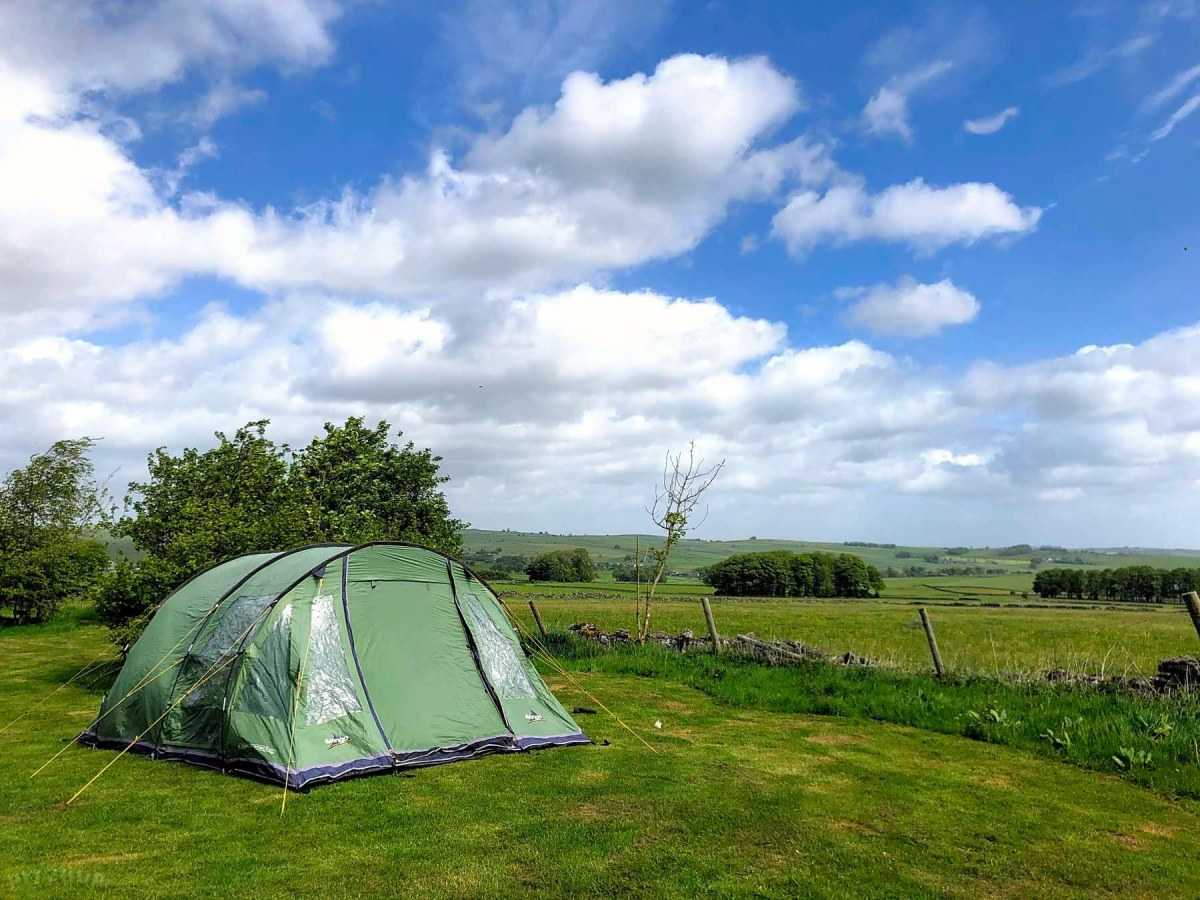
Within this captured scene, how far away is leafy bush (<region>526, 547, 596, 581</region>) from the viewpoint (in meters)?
103

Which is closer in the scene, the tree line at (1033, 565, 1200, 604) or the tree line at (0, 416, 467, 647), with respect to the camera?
the tree line at (0, 416, 467, 647)

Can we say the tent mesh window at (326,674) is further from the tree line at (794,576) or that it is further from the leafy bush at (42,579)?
the tree line at (794,576)

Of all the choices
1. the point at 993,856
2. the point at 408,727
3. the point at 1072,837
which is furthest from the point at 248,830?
the point at 1072,837

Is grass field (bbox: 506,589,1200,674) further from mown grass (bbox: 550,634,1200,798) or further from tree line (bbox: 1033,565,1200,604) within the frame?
tree line (bbox: 1033,565,1200,604)

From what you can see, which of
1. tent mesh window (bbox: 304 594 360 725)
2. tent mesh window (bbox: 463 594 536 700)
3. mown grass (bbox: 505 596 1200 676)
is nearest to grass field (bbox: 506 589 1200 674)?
mown grass (bbox: 505 596 1200 676)

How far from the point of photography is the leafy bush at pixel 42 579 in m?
25.8

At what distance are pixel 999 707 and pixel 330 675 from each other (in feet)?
33.5

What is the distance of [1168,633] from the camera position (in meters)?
37.8

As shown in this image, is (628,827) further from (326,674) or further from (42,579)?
(42,579)

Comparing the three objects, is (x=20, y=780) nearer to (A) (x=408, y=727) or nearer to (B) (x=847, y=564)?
(A) (x=408, y=727)

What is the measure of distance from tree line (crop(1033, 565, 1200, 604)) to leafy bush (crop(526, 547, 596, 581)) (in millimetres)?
59045

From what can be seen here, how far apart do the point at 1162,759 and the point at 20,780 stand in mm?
13889

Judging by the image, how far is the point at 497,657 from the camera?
10.9 m

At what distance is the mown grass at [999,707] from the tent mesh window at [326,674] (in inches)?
293
